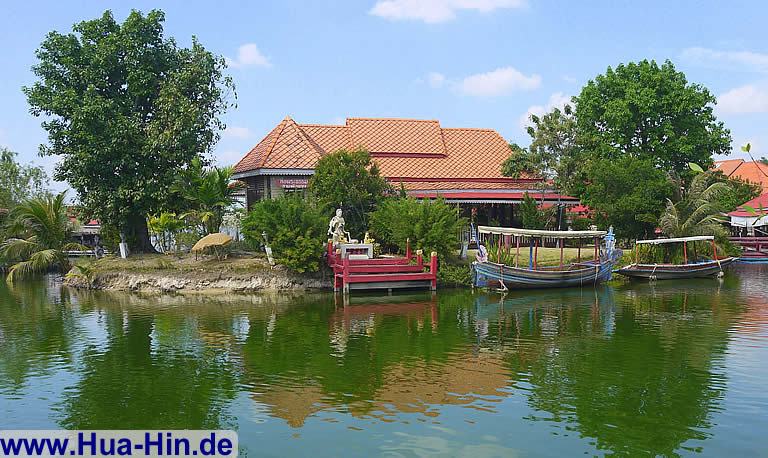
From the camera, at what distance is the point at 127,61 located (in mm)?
23469

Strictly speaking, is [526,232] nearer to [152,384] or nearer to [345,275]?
[345,275]

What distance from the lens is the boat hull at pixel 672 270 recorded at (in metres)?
24.2

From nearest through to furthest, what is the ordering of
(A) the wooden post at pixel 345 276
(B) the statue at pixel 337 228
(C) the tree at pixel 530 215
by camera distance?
(A) the wooden post at pixel 345 276
(B) the statue at pixel 337 228
(C) the tree at pixel 530 215

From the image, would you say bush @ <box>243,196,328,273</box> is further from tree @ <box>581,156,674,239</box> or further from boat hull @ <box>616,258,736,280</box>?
tree @ <box>581,156,674,239</box>

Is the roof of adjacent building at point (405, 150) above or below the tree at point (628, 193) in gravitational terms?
above

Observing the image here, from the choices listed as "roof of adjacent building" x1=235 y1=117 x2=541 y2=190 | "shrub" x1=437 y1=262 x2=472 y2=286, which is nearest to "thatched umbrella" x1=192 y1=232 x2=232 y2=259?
"roof of adjacent building" x1=235 y1=117 x2=541 y2=190

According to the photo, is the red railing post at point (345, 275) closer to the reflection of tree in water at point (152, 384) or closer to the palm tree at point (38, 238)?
the reflection of tree in water at point (152, 384)

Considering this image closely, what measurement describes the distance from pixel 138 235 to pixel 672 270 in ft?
63.9

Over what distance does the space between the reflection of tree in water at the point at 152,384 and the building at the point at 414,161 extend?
12060mm

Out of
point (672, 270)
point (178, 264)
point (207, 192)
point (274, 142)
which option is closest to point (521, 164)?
point (672, 270)

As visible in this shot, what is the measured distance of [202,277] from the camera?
2180 cm

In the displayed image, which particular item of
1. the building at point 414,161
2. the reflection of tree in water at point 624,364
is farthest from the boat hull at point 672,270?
the building at point 414,161

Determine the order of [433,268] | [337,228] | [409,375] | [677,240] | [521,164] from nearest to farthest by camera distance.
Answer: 1. [409,375]
2. [433,268]
3. [337,228]
4. [677,240]
5. [521,164]

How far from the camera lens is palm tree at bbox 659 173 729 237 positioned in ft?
85.8
